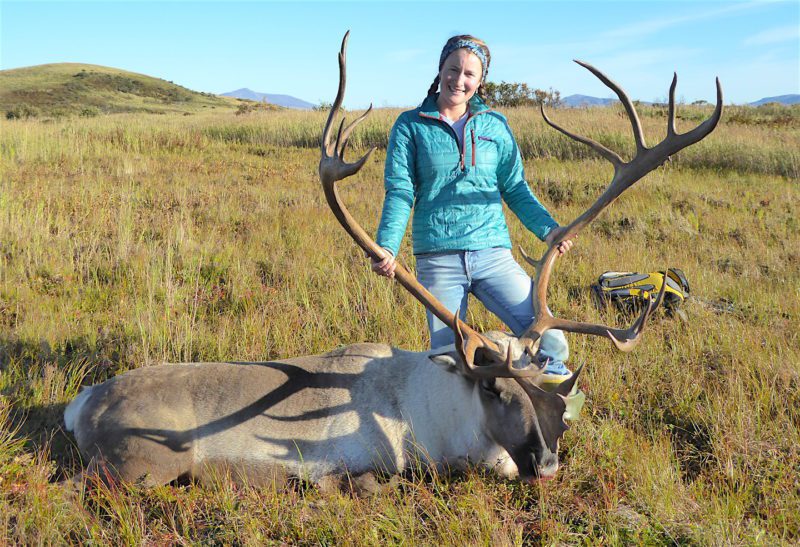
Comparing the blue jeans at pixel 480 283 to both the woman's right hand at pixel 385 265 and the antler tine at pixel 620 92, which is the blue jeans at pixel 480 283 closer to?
the woman's right hand at pixel 385 265

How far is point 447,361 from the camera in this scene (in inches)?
126

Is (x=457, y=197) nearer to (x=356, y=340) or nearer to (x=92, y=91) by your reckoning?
(x=356, y=340)

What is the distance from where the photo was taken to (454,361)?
10.5 feet

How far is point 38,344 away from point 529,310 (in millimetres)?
3857

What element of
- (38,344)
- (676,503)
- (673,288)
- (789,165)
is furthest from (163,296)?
(789,165)

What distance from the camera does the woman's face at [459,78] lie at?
3.64 meters

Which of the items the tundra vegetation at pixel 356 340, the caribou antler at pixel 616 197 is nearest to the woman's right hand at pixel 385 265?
the caribou antler at pixel 616 197

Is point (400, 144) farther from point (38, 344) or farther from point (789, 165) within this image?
point (789, 165)

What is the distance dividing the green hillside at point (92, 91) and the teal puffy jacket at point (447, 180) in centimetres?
5634

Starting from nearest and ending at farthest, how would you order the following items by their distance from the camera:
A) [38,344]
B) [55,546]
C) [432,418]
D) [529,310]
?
[55,546], [432,418], [529,310], [38,344]

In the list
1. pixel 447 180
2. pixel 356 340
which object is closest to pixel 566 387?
pixel 447 180

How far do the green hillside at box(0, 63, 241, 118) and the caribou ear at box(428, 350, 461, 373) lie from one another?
57.3m

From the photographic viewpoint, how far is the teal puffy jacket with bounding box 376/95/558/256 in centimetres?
377

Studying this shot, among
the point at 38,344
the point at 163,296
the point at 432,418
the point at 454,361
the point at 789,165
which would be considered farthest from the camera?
the point at 789,165
